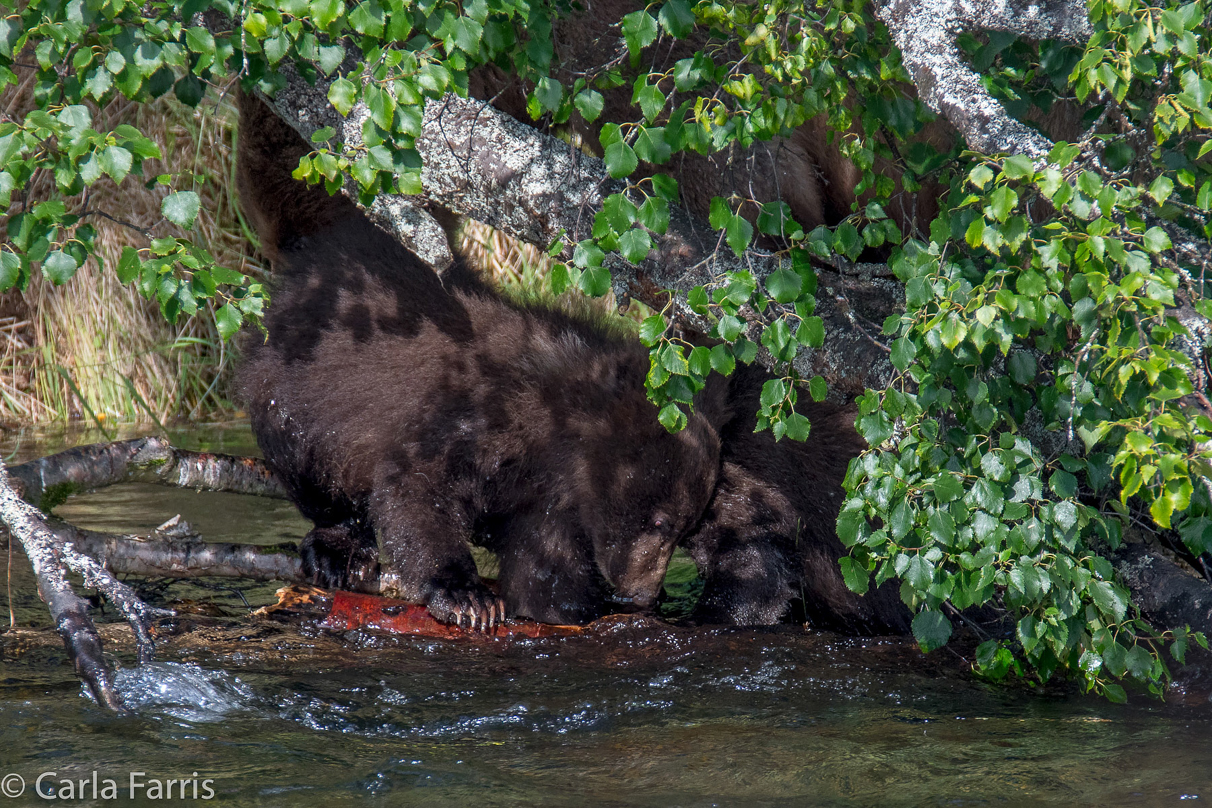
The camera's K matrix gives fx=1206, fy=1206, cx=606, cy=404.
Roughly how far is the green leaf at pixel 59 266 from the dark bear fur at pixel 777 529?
262 cm

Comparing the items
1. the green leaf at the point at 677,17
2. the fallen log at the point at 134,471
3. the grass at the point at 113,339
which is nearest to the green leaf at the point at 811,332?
the green leaf at the point at 677,17

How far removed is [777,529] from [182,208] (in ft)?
8.94

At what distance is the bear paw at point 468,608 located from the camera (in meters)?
4.27

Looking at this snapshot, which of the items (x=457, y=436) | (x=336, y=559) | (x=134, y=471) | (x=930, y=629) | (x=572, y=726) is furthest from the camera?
(x=336, y=559)

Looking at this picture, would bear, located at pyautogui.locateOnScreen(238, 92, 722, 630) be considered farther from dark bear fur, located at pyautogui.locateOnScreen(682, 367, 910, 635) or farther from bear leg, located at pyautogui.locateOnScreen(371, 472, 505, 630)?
dark bear fur, located at pyautogui.locateOnScreen(682, 367, 910, 635)

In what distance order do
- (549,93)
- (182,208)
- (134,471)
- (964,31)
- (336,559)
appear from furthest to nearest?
1. (336,559)
2. (134,471)
3. (964,31)
4. (549,93)
5. (182,208)

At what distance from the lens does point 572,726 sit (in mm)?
3047

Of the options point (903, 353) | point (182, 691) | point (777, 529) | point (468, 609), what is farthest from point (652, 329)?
point (777, 529)

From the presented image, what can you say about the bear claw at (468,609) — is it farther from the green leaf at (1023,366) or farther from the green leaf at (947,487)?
the green leaf at (1023,366)

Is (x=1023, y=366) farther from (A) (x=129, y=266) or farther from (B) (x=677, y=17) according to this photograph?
(A) (x=129, y=266)

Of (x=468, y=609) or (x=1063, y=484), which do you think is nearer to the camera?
(x=1063, y=484)

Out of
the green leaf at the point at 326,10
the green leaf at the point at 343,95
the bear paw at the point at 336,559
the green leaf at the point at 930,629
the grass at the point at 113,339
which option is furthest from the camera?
the grass at the point at 113,339

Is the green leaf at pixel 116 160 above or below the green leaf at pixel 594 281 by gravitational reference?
above

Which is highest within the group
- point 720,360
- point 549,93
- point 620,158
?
point 549,93
